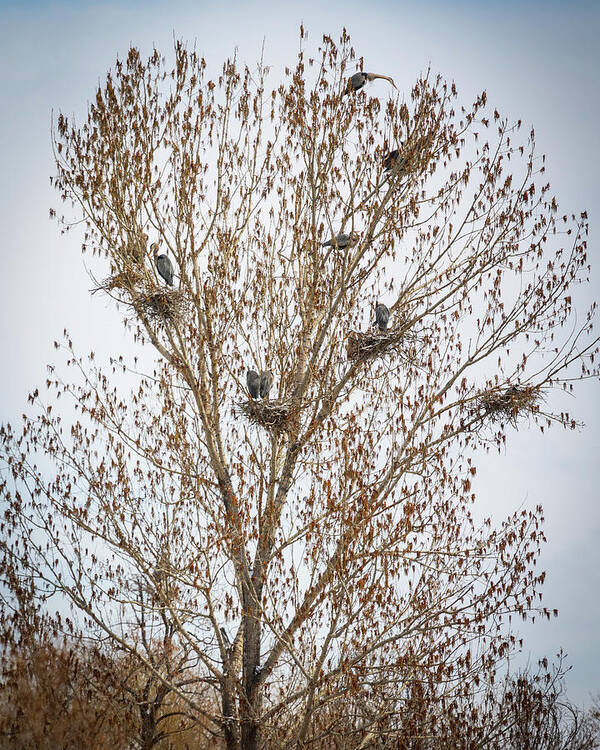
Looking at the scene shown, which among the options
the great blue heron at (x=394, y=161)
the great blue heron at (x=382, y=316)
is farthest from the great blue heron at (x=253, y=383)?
the great blue heron at (x=394, y=161)

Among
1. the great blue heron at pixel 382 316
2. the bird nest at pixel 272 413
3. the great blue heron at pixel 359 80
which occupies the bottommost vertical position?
the bird nest at pixel 272 413

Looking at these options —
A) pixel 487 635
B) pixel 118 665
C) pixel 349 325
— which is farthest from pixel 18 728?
pixel 349 325

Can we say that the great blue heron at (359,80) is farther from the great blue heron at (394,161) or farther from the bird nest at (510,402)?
the bird nest at (510,402)

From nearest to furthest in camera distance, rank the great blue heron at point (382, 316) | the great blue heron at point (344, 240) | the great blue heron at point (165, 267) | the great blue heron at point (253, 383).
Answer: the great blue heron at point (253, 383), the great blue heron at point (382, 316), the great blue heron at point (165, 267), the great blue heron at point (344, 240)

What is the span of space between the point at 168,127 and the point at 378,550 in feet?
15.9

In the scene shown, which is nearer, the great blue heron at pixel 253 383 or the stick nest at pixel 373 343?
the great blue heron at pixel 253 383

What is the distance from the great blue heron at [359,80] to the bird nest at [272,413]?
3423mm

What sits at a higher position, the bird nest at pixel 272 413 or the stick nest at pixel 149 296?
the stick nest at pixel 149 296

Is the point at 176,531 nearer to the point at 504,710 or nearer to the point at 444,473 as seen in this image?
the point at 444,473

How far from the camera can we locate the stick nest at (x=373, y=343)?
8.01m

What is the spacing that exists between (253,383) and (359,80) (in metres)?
3.44

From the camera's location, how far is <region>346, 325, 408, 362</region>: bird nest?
8008 mm

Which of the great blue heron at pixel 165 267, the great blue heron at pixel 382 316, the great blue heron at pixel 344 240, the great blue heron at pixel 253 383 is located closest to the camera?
the great blue heron at pixel 253 383

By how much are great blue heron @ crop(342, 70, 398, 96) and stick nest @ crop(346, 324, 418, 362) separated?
264 centimetres
